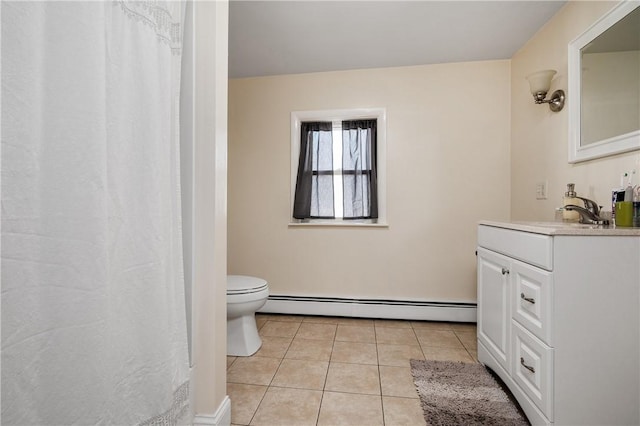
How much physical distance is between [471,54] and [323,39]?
4.10ft

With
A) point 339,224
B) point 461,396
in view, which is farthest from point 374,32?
point 461,396

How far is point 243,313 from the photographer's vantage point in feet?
6.86

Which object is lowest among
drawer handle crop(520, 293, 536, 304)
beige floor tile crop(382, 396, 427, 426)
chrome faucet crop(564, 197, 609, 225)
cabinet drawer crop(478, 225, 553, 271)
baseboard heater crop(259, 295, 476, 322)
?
beige floor tile crop(382, 396, 427, 426)

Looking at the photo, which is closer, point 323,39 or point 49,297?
point 49,297

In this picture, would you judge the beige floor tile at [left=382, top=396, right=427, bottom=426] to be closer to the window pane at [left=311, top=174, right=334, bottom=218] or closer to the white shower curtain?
the white shower curtain

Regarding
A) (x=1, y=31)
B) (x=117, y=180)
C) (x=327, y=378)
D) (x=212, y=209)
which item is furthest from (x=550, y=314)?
(x=1, y=31)

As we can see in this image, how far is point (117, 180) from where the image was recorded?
82 cm

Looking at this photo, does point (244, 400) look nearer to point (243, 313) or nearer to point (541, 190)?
point (243, 313)

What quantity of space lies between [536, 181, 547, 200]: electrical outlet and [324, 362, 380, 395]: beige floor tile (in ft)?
5.43

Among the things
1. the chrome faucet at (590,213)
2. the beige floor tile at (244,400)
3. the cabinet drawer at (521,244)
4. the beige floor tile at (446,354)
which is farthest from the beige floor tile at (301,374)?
the chrome faucet at (590,213)

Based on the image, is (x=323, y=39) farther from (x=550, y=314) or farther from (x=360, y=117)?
(x=550, y=314)

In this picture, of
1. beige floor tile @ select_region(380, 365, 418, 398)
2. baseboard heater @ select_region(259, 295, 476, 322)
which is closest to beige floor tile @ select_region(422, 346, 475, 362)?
beige floor tile @ select_region(380, 365, 418, 398)

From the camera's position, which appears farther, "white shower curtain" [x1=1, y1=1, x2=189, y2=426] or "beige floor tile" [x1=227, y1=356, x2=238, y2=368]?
"beige floor tile" [x1=227, y1=356, x2=238, y2=368]

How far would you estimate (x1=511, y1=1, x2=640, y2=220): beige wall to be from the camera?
1.68m
